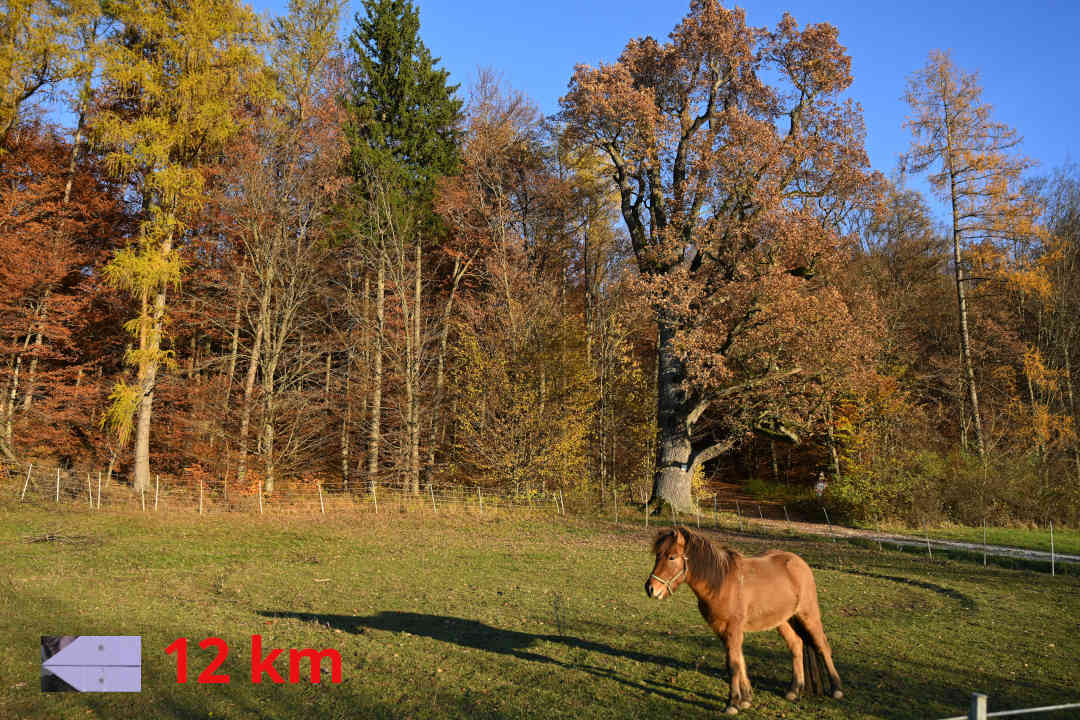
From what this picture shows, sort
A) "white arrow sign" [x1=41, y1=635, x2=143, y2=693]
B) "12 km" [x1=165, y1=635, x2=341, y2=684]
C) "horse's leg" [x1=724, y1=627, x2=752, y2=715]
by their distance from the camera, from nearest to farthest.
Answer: "white arrow sign" [x1=41, y1=635, x2=143, y2=693], "horse's leg" [x1=724, y1=627, x2=752, y2=715], "12 km" [x1=165, y1=635, x2=341, y2=684]

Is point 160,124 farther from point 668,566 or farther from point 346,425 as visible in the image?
point 668,566

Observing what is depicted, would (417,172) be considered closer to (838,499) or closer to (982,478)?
(838,499)

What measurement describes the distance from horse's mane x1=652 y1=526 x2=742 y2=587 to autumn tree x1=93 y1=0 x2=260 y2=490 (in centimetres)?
1938

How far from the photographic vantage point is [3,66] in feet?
68.4

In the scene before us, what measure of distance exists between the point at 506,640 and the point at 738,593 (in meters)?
3.19

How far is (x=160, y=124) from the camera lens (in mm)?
19953

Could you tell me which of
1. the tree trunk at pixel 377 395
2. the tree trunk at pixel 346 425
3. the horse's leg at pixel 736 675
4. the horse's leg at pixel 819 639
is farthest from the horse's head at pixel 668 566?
the tree trunk at pixel 346 425

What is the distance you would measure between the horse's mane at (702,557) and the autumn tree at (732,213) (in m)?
14.2

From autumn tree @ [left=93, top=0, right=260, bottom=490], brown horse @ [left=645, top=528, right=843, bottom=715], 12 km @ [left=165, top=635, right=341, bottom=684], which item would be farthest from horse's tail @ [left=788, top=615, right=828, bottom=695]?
A: autumn tree @ [left=93, top=0, right=260, bottom=490]

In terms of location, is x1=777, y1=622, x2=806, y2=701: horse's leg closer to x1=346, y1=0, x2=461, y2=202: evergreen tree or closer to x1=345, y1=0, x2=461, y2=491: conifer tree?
x1=345, y1=0, x2=461, y2=491: conifer tree

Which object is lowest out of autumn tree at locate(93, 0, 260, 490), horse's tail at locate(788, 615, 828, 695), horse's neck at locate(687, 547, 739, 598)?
horse's tail at locate(788, 615, 828, 695)

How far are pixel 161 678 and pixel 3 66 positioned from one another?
77.7 feet

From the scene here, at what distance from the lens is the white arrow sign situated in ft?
14.7

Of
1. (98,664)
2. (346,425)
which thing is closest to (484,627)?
(98,664)
